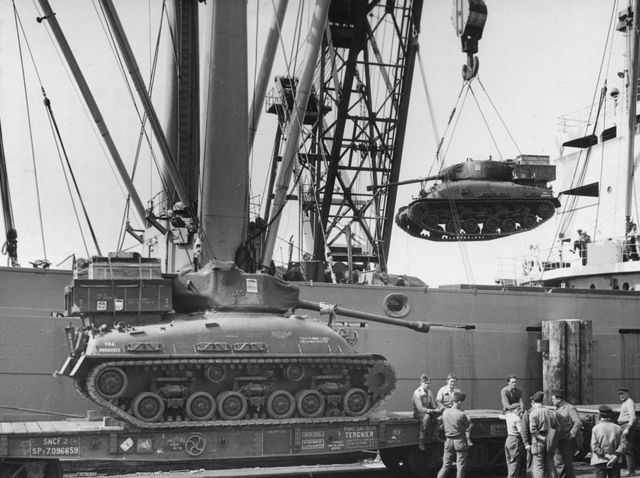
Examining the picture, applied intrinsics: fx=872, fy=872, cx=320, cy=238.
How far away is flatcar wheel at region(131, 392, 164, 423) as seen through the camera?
12.7 meters

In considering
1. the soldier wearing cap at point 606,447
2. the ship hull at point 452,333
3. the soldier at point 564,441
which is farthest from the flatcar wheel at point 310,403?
the ship hull at point 452,333

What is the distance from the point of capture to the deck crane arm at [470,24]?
20.2 metres

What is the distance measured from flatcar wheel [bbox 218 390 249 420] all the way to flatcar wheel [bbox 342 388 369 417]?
67.3 inches

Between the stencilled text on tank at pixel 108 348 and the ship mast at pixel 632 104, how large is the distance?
18.5 m

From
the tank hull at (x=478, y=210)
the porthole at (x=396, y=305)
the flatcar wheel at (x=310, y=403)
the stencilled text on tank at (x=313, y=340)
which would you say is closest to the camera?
the flatcar wheel at (x=310, y=403)

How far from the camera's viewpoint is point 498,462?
15758 millimetres

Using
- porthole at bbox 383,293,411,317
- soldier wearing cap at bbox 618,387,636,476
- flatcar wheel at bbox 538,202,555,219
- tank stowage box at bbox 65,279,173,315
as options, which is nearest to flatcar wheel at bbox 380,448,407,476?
soldier wearing cap at bbox 618,387,636,476

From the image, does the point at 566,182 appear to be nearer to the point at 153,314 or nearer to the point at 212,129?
the point at 212,129

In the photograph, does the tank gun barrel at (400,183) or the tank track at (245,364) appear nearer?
the tank track at (245,364)

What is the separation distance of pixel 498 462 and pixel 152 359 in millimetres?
6804

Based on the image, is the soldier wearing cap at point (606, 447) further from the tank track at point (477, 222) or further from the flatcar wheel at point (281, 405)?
the tank track at point (477, 222)

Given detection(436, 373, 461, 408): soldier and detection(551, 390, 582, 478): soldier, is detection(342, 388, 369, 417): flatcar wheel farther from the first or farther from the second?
detection(551, 390, 582, 478): soldier

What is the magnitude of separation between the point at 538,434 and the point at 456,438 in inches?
57.4

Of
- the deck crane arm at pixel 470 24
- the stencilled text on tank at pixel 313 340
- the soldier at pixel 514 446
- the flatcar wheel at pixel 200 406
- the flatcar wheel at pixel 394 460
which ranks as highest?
the deck crane arm at pixel 470 24
